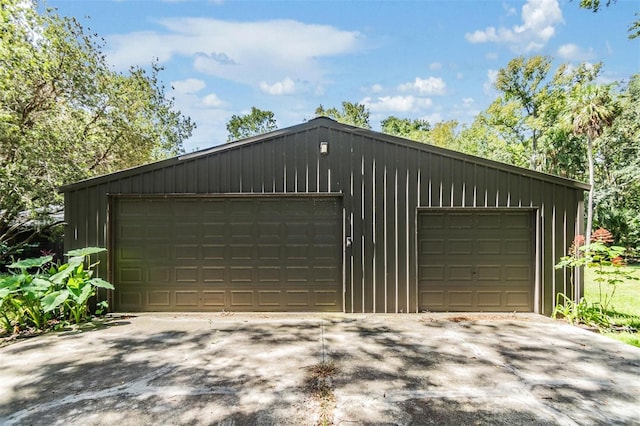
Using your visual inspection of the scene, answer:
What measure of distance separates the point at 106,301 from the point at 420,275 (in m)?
5.39

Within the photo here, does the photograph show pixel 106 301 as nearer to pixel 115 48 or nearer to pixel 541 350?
pixel 541 350

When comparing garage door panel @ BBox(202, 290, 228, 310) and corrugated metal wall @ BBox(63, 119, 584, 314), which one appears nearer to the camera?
corrugated metal wall @ BBox(63, 119, 584, 314)

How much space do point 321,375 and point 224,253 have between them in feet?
10.4

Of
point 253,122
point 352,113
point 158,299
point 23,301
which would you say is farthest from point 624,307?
point 253,122

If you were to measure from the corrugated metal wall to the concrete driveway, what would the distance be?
38.9 inches

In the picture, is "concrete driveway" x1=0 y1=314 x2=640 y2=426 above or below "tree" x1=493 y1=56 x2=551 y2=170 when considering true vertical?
below

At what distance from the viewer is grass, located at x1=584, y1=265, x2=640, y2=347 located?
4.39m

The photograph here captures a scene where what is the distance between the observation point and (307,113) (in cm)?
2836

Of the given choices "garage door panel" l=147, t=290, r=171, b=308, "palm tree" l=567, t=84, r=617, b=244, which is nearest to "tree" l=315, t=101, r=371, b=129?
"palm tree" l=567, t=84, r=617, b=244

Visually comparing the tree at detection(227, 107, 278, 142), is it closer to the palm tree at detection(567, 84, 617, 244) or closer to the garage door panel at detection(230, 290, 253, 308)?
the palm tree at detection(567, 84, 617, 244)

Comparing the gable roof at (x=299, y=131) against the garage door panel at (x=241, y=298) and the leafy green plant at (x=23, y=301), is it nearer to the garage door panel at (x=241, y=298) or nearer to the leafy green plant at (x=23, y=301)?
the leafy green plant at (x=23, y=301)

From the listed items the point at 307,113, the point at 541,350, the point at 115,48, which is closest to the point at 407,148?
the point at 541,350

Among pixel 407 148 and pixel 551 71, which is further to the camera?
pixel 551 71

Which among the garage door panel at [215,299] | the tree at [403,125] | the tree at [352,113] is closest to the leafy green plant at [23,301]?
the garage door panel at [215,299]
